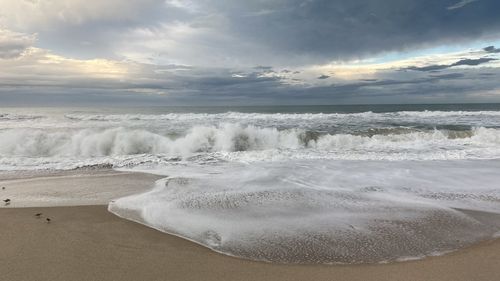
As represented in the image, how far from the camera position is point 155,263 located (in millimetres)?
3410

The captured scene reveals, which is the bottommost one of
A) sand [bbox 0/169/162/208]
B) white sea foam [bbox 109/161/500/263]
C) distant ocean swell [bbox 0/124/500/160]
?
white sea foam [bbox 109/161/500/263]

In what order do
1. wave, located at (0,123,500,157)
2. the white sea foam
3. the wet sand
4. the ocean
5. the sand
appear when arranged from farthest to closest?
wave, located at (0,123,500,157)
the sand
the ocean
the white sea foam
the wet sand

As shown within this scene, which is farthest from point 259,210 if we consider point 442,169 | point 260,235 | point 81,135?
point 81,135

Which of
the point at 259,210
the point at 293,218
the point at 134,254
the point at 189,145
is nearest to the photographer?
the point at 134,254

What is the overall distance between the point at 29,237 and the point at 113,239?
3.45 feet

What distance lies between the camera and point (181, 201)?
5.64 meters

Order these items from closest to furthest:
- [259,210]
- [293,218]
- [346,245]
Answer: [346,245] → [293,218] → [259,210]

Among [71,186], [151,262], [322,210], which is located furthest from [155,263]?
[71,186]

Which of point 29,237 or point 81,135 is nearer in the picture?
point 29,237

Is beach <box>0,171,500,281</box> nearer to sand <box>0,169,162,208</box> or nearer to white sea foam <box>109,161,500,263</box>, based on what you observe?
white sea foam <box>109,161,500,263</box>

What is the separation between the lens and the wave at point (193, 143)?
40.3 feet

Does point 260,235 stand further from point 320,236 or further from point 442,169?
point 442,169

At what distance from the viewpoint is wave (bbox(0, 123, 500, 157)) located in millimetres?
12281

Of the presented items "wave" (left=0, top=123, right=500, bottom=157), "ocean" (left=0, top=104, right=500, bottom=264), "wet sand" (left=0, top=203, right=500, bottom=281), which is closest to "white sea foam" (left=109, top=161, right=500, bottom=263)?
"ocean" (left=0, top=104, right=500, bottom=264)
